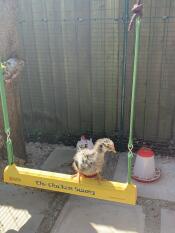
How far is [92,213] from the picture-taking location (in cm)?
365

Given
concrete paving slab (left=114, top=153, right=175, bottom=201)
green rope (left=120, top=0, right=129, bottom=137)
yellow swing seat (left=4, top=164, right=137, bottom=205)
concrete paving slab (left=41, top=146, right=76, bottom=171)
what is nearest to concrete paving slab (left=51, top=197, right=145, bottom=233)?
concrete paving slab (left=114, top=153, right=175, bottom=201)

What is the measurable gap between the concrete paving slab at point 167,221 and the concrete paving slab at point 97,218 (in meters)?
0.21

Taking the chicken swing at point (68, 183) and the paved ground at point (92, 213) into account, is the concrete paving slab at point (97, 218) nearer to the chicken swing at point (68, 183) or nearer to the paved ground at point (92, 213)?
the paved ground at point (92, 213)

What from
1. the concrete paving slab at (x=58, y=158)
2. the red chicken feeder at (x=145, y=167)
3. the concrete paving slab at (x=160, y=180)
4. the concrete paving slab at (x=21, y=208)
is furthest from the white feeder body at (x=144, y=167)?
the concrete paving slab at (x=21, y=208)

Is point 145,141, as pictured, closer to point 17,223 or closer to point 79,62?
point 79,62

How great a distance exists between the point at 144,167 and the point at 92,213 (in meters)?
0.90

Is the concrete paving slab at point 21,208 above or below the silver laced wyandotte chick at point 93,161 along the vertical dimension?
below

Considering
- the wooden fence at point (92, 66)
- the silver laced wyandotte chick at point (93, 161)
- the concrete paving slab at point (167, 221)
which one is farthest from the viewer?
the wooden fence at point (92, 66)

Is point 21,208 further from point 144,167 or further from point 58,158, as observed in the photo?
point 144,167

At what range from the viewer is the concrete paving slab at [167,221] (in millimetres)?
3381

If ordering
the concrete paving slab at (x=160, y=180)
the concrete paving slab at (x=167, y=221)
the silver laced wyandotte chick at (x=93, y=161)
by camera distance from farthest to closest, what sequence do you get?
the concrete paving slab at (x=160, y=180) → the concrete paving slab at (x=167, y=221) → the silver laced wyandotte chick at (x=93, y=161)

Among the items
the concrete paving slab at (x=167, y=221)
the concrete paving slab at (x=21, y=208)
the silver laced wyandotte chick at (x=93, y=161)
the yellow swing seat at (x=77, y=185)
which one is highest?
the silver laced wyandotte chick at (x=93, y=161)

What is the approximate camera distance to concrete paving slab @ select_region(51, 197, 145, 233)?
3.41 metres

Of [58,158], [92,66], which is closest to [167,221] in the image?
[58,158]
